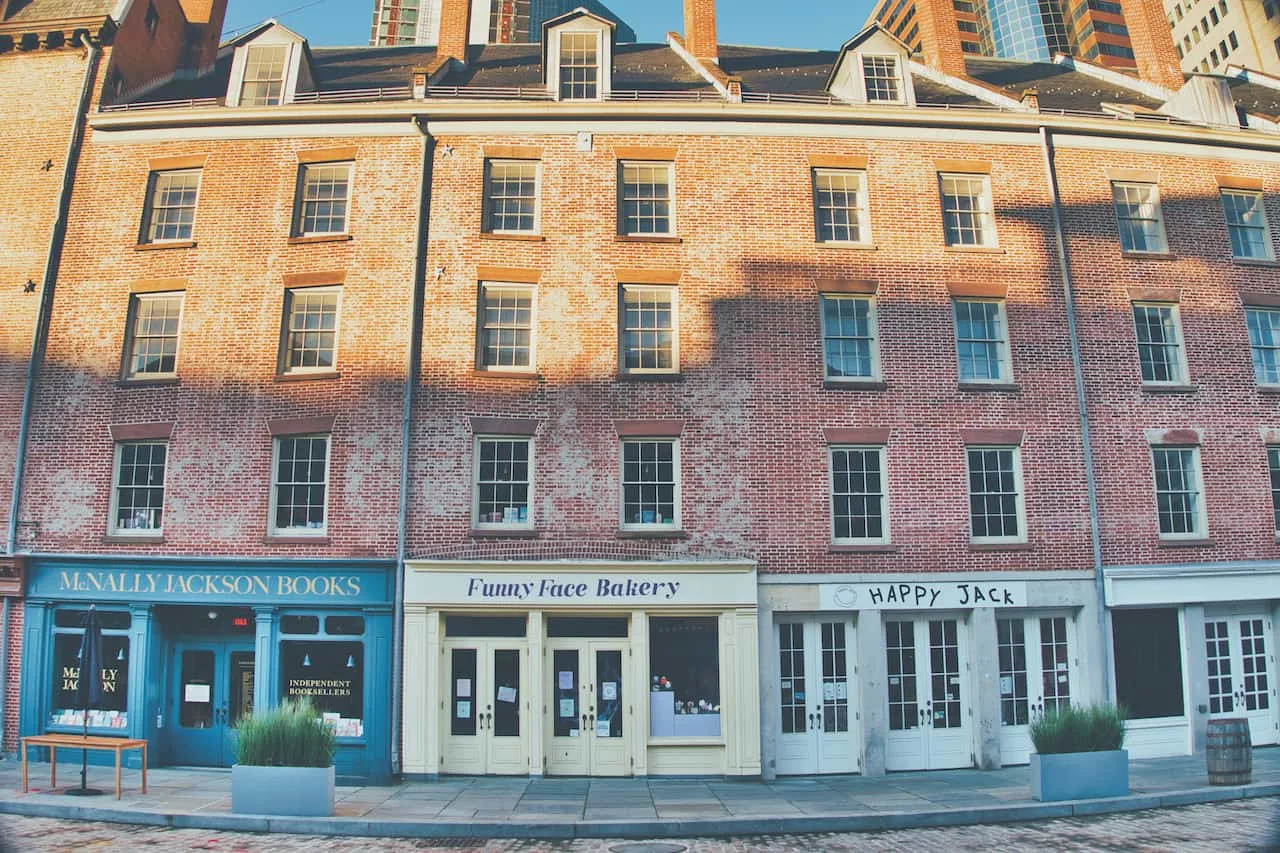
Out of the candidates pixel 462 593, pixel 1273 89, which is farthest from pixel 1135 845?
pixel 1273 89

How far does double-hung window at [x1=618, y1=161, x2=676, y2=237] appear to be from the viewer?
16.8 metres

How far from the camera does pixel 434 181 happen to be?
1681 cm

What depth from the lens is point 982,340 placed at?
659 inches

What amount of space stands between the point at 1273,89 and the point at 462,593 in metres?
26.1

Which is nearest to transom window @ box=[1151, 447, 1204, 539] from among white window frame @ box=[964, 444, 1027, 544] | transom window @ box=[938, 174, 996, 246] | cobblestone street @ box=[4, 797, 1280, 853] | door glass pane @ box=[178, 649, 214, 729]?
white window frame @ box=[964, 444, 1027, 544]

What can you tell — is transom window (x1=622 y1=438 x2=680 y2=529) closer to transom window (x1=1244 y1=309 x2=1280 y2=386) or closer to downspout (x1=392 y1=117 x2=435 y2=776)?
downspout (x1=392 y1=117 x2=435 y2=776)

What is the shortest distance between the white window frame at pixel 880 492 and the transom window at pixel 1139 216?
7593 millimetres

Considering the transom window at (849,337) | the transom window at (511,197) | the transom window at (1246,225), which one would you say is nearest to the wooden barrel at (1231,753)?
the transom window at (849,337)

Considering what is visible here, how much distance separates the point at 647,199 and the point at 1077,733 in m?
12.4

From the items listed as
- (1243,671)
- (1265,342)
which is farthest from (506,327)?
(1243,671)

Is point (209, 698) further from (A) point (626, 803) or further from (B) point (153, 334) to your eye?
(A) point (626, 803)

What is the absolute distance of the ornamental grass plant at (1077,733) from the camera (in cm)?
1234

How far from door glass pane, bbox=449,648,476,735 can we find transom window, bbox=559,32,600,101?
1176 cm

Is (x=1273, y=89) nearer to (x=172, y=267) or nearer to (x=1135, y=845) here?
(x=1135, y=845)
